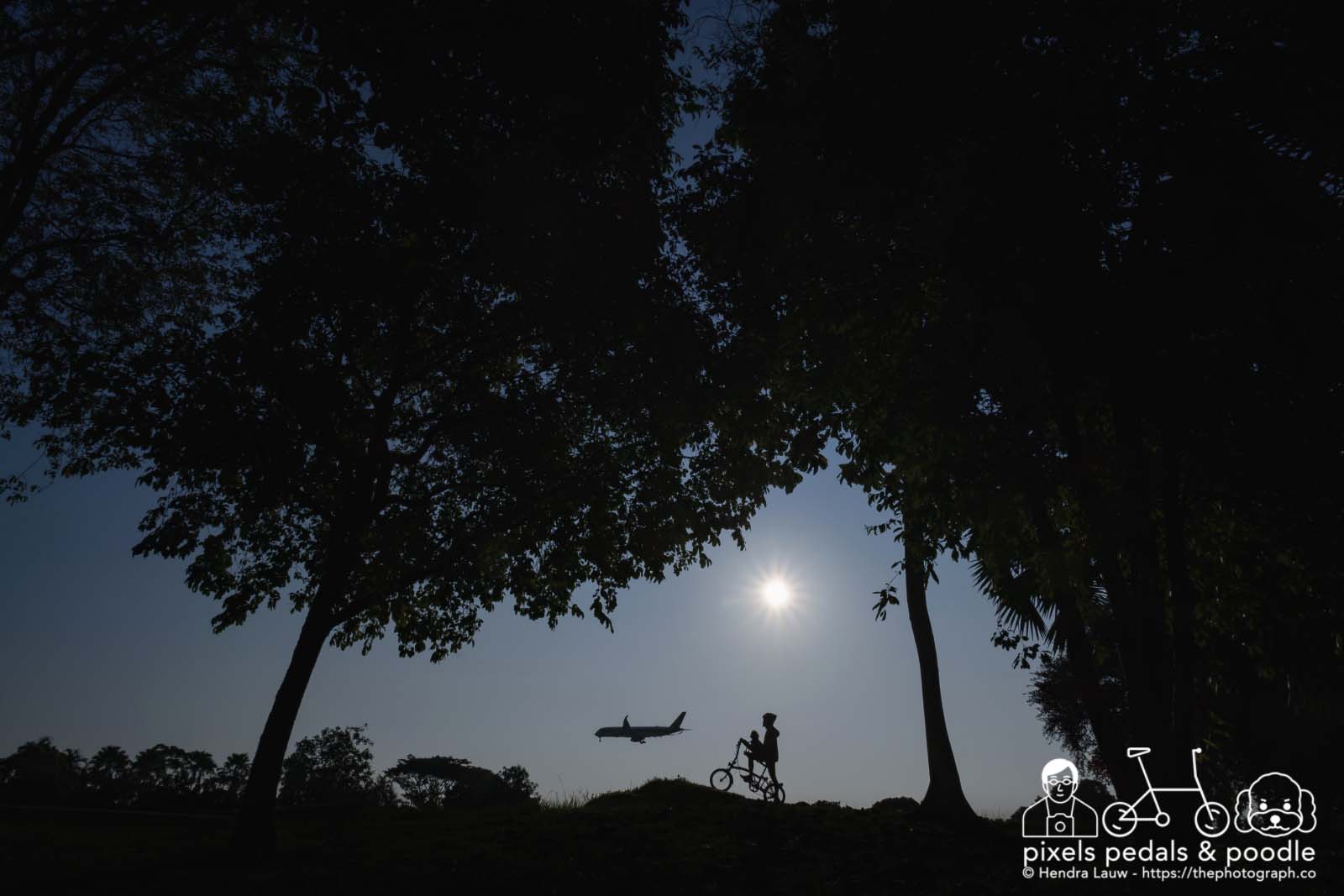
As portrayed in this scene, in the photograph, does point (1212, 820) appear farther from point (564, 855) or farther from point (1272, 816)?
point (564, 855)

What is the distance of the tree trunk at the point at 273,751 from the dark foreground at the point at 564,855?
394 mm

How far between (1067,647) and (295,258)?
1475cm

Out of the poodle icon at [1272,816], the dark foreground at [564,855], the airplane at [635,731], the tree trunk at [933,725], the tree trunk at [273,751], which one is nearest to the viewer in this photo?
the dark foreground at [564,855]

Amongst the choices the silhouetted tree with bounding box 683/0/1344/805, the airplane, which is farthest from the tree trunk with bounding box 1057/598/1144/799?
the airplane

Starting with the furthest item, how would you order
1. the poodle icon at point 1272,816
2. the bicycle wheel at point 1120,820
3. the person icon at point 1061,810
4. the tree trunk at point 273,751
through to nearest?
the tree trunk at point 273,751, the person icon at point 1061,810, the poodle icon at point 1272,816, the bicycle wheel at point 1120,820

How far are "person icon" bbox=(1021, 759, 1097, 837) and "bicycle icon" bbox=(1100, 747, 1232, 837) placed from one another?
44.5 inches

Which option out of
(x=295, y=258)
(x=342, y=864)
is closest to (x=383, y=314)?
(x=295, y=258)

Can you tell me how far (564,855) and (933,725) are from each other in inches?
371

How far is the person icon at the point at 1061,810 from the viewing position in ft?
33.4

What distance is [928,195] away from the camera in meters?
9.92

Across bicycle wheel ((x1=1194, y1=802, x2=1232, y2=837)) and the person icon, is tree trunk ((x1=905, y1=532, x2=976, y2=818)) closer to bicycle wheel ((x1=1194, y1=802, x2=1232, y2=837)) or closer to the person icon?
the person icon

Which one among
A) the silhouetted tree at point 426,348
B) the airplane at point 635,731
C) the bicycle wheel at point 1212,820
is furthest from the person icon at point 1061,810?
the airplane at point 635,731

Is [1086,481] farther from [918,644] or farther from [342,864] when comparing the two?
[342,864]

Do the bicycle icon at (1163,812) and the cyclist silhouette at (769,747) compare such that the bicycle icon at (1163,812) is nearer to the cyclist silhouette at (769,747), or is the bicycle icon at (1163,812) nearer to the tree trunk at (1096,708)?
the tree trunk at (1096,708)
